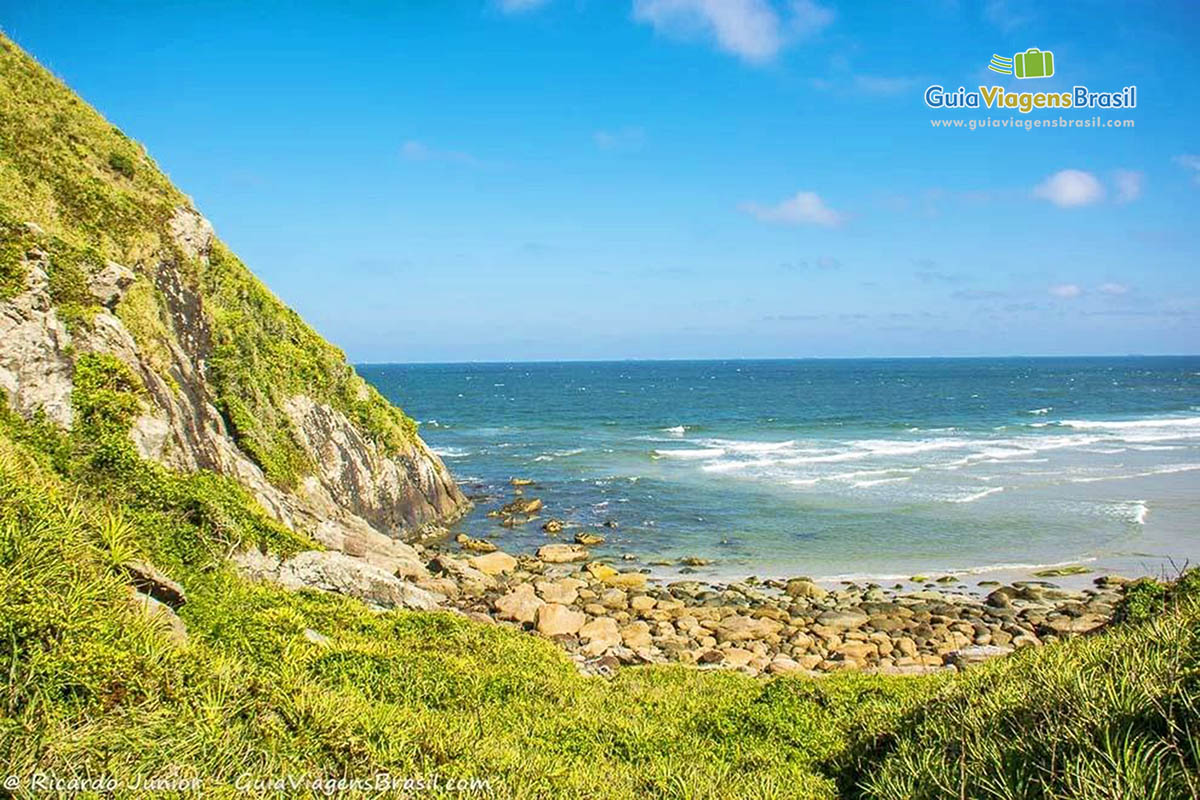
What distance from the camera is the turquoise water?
30.2m

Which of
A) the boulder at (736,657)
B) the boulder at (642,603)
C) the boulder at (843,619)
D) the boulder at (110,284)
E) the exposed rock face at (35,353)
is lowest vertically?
the boulder at (843,619)

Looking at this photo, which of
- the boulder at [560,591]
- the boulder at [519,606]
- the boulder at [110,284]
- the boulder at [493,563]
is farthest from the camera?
the boulder at [493,563]

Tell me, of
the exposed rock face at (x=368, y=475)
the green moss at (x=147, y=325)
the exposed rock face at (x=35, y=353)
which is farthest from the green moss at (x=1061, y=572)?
the exposed rock face at (x=35, y=353)

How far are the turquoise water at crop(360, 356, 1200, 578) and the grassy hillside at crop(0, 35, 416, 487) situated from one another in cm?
1158

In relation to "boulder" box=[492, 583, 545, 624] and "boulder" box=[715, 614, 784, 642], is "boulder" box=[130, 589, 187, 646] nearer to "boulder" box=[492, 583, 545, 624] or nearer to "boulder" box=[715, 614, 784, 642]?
"boulder" box=[492, 583, 545, 624]

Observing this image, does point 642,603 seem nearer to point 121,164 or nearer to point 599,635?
point 599,635

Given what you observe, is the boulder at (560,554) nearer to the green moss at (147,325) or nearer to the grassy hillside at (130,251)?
the grassy hillside at (130,251)

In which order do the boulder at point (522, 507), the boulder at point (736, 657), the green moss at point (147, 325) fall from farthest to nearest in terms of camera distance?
the boulder at point (522, 507) < the green moss at point (147, 325) < the boulder at point (736, 657)

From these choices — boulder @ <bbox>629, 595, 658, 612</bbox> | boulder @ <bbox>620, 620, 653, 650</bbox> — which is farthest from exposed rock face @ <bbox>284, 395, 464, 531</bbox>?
boulder @ <bbox>620, 620, 653, 650</bbox>

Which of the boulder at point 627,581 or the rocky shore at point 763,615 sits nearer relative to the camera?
the rocky shore at point 763,615

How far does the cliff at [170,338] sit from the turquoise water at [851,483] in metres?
7.73

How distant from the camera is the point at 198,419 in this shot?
1995 centimetres

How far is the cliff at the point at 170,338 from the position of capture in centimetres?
1555

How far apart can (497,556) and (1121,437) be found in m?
59.4
